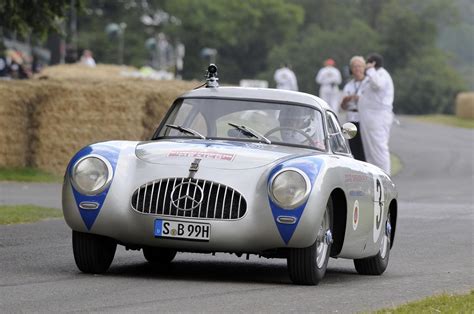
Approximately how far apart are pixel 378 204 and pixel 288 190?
178 cm

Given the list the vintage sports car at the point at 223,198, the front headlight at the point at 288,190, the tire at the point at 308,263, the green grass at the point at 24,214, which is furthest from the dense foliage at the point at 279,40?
the front headlight at the point at 288,190

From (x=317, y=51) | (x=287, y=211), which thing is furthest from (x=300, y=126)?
(x=317, y=51)

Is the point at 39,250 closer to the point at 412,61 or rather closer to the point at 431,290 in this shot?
the point at 431,290

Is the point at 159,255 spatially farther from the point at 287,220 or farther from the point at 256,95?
the point at 287,220

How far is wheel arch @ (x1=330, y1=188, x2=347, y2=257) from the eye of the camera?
9.37 m

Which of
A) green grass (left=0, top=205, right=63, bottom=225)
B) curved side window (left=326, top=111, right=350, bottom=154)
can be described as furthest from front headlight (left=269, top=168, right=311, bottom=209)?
green grass (left=0, top=205, right=63, bottom=225)

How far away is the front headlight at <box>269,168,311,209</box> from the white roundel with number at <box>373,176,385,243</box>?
63.5 inches

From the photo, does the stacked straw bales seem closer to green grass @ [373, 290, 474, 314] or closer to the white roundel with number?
the white roundel with number

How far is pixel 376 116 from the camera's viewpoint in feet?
64.1

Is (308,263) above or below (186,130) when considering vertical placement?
below

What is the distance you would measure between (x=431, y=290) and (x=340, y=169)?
1.04 meters

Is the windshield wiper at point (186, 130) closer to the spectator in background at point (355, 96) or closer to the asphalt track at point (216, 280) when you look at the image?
the asphalt track at point (216, 280)

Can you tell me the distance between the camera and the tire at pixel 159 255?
10016 millimetres

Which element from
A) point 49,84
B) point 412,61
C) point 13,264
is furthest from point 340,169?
point 412,61
